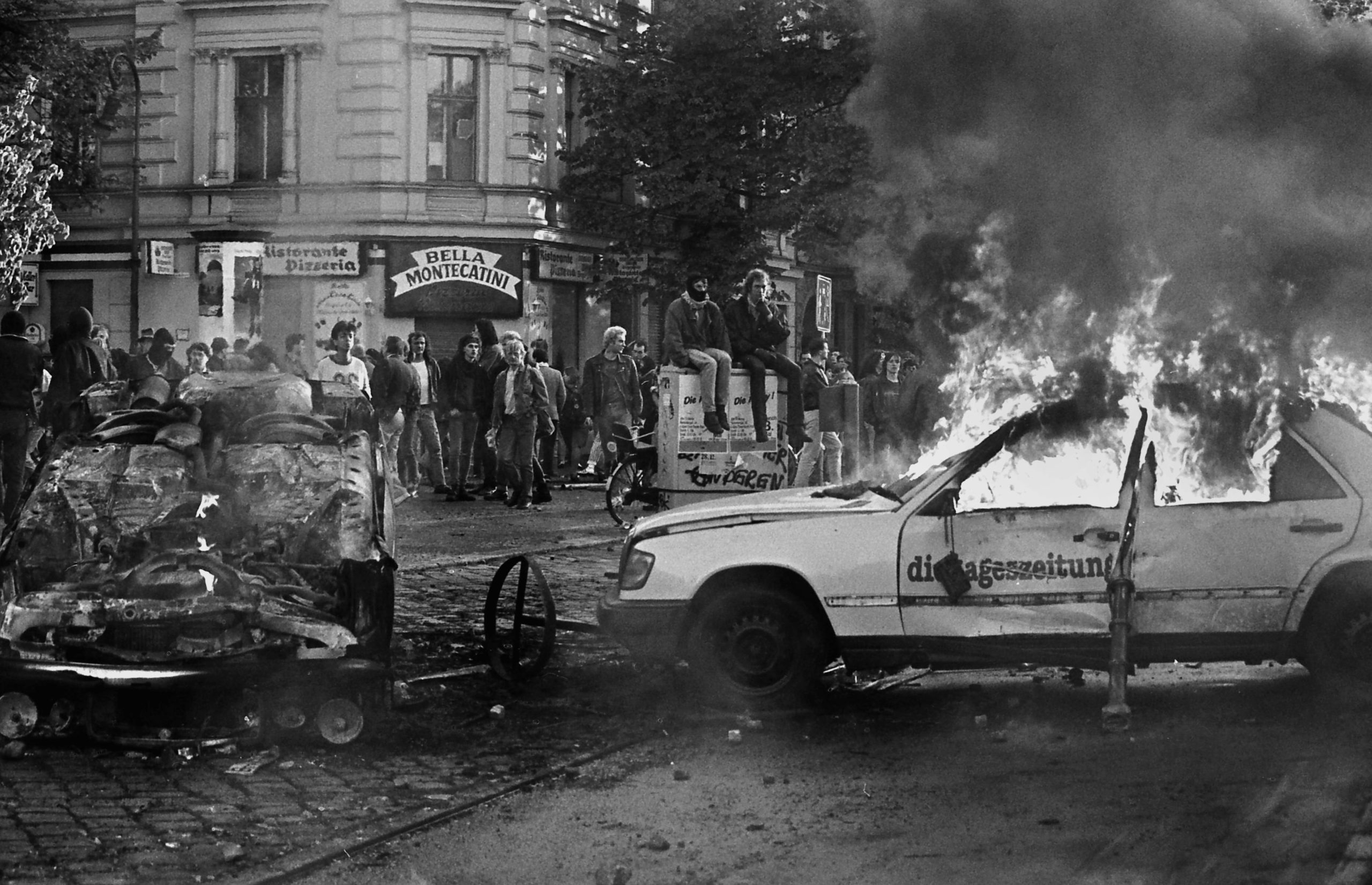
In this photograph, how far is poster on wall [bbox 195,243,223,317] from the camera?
59.0 feet

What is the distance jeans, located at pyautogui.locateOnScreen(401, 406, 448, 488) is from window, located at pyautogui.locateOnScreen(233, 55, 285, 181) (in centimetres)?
752

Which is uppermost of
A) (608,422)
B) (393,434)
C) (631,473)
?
(608,422)

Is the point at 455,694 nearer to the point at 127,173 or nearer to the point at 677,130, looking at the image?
the point at 127,173

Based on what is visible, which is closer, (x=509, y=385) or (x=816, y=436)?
(x=816, y=436)

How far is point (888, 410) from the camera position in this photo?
2184 centimetres

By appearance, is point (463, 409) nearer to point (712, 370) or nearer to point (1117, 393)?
Result: point (712, 370)

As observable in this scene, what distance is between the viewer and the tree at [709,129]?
113ft

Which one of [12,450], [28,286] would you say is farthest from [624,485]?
[28,286]

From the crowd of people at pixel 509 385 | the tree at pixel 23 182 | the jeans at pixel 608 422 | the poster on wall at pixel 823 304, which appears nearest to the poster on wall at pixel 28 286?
the tree at pixel 23 182

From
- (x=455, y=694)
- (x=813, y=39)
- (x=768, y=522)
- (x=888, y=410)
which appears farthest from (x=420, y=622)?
(x=813, y=39)

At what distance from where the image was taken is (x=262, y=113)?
14.4m

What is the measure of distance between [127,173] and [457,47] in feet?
46.5

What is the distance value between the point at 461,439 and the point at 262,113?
32.2 feet

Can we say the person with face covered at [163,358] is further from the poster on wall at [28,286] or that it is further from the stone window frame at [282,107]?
the poster on wall at [28,286]
